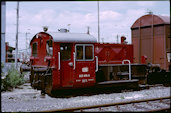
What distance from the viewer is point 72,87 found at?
9.13m

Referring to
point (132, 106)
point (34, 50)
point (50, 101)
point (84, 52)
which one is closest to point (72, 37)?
point (84, 52)

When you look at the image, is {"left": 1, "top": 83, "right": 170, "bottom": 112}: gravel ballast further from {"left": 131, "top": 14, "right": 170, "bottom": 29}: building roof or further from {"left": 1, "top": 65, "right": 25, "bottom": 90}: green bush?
{"left": 131, "top": 14, "right": 170, "bottom": 29}: building roof

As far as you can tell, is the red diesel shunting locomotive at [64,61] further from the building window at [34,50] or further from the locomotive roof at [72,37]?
the building window at [34,50]

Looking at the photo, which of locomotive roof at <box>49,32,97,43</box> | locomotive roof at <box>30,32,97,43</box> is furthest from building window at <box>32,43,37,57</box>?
locomotive roof at <box>49,32,97,43</box>

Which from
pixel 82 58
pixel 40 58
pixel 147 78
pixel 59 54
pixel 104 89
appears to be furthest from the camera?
pixel 147 78

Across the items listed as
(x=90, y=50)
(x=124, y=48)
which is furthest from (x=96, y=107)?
(x=124, y=48)

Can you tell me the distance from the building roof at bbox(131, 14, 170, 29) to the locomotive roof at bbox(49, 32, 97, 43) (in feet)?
14.1

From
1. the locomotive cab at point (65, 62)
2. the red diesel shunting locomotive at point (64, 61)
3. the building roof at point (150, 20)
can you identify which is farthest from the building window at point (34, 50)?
Result: the building roof at point (150, 20)

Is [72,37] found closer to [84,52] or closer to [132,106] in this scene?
[84,52]

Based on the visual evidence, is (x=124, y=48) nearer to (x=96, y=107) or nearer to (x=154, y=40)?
(x=154, y=40)

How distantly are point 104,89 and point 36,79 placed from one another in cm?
359

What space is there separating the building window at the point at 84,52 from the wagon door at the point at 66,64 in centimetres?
32

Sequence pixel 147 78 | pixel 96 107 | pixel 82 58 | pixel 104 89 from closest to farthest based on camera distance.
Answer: pixel 96 107, pixel 82 58, pixel 104 89, pixel 147 78

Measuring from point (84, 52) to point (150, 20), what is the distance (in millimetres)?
5075
